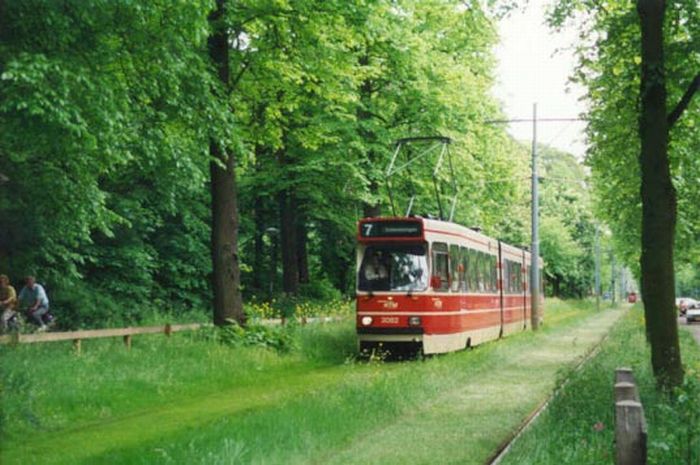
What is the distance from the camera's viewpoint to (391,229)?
21.9 meters

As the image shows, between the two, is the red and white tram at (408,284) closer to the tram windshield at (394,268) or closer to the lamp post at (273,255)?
the tram windshield at (394,268)

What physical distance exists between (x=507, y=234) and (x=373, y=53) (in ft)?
138

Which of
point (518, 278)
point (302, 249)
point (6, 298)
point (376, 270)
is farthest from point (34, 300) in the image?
point (518, 278)

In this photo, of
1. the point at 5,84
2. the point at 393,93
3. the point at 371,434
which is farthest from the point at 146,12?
the point at 393,93

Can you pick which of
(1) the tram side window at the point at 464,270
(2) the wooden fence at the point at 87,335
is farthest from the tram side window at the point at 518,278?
(2) the wooden fence at the point at 87,335

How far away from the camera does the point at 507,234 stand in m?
70.8

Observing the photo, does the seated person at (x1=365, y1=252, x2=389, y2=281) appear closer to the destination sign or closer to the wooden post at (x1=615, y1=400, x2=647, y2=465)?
the destination sign

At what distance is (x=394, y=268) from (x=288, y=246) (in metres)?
12.1

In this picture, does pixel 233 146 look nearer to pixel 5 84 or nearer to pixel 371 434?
pixel 5 84

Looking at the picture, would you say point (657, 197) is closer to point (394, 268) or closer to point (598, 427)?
point (598, 427)

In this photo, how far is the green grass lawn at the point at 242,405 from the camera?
10172 millimetres

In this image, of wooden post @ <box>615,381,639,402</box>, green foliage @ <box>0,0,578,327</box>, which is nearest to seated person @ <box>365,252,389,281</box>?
green foliage @ <box>0,0,578,327</box>

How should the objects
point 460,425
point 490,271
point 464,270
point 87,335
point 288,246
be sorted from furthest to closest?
1. point 288,246
2. point 490,271
3. point 464,270
4. point 87,335
5. point 460,425

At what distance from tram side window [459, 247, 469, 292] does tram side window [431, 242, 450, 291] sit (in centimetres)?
143
